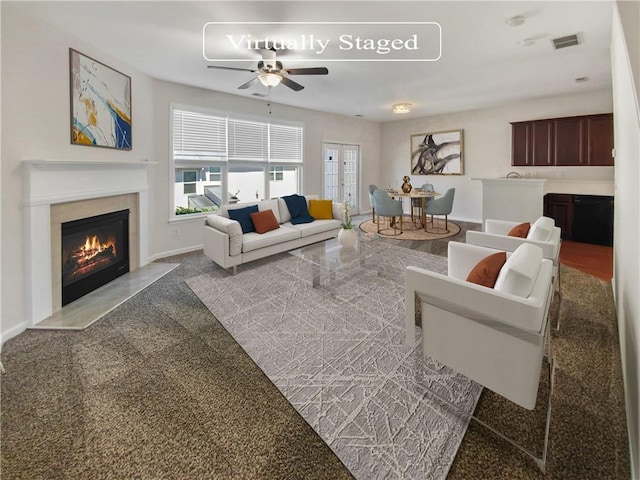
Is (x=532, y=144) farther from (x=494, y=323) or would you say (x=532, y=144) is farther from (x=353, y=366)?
(x=353, y=366)

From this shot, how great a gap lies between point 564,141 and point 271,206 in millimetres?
5622

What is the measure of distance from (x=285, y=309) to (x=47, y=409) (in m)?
1.83

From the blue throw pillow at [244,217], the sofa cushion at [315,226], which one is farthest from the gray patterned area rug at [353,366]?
the sofa cushion at [315,226]

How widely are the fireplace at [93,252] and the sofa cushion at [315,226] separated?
2395 mm

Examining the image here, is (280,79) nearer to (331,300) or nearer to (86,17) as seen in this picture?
(86,17)

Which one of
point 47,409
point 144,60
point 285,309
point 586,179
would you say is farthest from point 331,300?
point 586,179

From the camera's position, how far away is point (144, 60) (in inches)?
157

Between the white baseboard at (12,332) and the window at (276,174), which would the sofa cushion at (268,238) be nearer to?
the window at (276,174)

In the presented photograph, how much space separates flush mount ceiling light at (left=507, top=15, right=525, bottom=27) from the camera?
115 inches

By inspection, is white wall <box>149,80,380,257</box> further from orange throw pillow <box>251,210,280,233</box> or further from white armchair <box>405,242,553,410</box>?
white armchair <box>405,242,553,410</box>

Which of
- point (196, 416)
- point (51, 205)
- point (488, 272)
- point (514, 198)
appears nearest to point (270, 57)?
point (51, 205)

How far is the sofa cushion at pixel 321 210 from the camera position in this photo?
573 cm

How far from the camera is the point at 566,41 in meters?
3.49

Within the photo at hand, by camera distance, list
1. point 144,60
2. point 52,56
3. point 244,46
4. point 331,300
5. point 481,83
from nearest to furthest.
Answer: point 52,56 → point 331,300 → point 244,46 → point 144,60 → point 481,83
